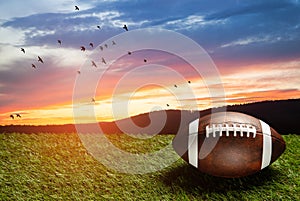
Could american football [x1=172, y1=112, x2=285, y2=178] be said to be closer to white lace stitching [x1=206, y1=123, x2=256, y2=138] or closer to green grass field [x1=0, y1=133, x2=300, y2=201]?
white lace stitching [x1=206, y1=123, x2=256, y2=138]

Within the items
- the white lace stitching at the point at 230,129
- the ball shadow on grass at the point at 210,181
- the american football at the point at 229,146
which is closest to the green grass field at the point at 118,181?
the ball shadow on grass at the point at 210,181

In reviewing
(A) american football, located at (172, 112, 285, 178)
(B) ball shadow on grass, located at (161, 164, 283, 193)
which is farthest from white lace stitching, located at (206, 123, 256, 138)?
(B) ball shadow on grass, located at (161, 164, 283, 193)

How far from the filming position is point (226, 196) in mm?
2879

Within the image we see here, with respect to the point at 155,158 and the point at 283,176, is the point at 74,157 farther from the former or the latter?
the point at 283,176

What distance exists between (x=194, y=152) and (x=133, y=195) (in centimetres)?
53

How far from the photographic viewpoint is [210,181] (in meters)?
3.05

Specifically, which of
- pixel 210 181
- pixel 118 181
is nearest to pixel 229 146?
pixel 210 181

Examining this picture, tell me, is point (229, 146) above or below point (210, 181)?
above

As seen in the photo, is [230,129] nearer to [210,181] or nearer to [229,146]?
[229,146]

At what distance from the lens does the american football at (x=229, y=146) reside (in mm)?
2820

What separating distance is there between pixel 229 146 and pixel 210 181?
38 cm

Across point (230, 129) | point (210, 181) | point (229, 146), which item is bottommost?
point (210, 181)

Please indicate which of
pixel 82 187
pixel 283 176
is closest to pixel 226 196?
pixel 283 176

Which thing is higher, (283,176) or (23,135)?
(23,135)
